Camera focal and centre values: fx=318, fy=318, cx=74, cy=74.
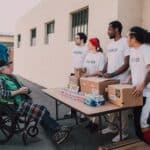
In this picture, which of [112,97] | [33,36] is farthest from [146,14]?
[33,36]

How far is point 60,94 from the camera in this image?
412 cm

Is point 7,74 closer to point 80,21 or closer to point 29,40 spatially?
point 80,21

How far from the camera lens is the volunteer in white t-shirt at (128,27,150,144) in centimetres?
336

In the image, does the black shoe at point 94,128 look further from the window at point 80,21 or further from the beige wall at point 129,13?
the window at point 80,21

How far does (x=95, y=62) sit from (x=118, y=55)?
2.02ft

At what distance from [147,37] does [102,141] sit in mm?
1482

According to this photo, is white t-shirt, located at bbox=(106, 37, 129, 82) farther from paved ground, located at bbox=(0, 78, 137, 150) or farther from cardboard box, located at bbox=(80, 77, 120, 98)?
paved ground, located at bbox=(0, 78, 137, 150)

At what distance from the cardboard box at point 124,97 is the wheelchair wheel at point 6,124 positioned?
129 cm

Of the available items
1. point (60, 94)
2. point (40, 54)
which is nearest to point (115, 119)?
point (60, 94)

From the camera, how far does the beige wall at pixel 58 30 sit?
515cm

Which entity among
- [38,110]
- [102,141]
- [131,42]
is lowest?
[102,141]

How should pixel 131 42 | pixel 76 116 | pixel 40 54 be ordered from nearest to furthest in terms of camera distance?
pixel 131 42
pixel 76 116
pixel 40 54

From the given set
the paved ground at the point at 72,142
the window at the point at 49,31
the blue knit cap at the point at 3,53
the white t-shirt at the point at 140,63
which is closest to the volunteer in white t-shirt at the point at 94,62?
the paved ground at the point at 72,142

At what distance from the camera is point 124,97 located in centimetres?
321
